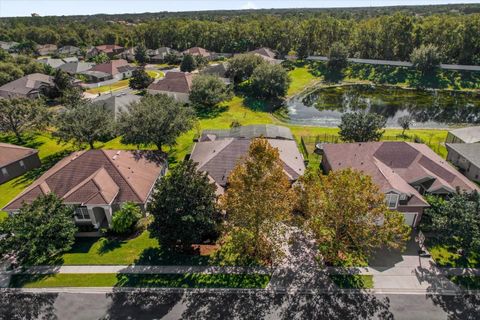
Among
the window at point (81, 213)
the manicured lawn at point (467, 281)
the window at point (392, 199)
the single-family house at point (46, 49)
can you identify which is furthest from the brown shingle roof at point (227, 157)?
the single-family house at point (46, 49)

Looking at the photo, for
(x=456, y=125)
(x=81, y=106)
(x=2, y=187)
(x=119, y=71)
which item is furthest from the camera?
(x=119, y=71)

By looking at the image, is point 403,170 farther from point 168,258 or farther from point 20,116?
point 20,116

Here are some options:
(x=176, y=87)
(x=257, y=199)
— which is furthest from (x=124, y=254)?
(x=176, y=87)

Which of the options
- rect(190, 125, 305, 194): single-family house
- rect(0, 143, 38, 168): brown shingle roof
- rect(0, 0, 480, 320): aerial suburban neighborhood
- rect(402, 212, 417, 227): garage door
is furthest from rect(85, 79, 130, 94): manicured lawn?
rect(402, 212, 417, 227): garage door

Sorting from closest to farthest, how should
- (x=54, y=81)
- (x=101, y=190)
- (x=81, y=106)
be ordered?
(x=101, y=190), (x=81, y=106), (x=54, y=81)

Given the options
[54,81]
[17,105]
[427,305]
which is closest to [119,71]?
[54,81]

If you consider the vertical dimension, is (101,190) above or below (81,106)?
below

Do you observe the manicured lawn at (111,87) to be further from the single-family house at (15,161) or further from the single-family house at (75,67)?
the single-family house at (15,161)

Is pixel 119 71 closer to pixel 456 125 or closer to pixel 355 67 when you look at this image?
pixel 355 67
